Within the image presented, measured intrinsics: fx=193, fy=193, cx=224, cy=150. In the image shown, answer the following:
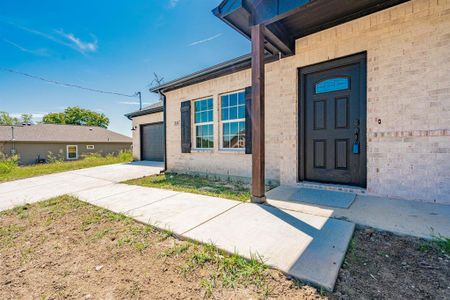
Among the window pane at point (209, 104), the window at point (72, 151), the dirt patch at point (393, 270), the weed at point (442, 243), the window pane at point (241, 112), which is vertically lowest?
the dirt patch at point (393, 270)

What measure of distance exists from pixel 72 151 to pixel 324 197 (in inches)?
971

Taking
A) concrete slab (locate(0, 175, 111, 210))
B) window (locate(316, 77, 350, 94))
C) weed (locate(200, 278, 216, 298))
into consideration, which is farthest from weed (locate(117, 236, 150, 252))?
window (locate(316, 77, 350, 94))

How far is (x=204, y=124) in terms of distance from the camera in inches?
238

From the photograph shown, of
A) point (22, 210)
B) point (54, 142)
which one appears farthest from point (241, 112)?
point (54, 142)

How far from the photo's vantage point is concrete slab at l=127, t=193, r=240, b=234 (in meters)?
2.48

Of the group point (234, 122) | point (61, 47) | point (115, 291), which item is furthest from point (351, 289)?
point (61, 47)

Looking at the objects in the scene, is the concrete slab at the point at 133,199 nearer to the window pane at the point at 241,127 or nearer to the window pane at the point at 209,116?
the window pane at the point at 241,127

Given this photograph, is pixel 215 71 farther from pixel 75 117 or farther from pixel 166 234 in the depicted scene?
pixel 75 117

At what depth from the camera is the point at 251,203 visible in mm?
3094

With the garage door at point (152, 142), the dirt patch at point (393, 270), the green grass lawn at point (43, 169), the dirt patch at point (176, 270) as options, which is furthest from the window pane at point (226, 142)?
the green grass lawn at point (43, 169)

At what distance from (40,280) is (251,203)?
249 cm

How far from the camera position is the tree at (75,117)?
36750mm

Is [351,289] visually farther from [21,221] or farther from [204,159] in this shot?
[204,159]

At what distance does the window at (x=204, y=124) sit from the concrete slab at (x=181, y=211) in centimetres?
261
